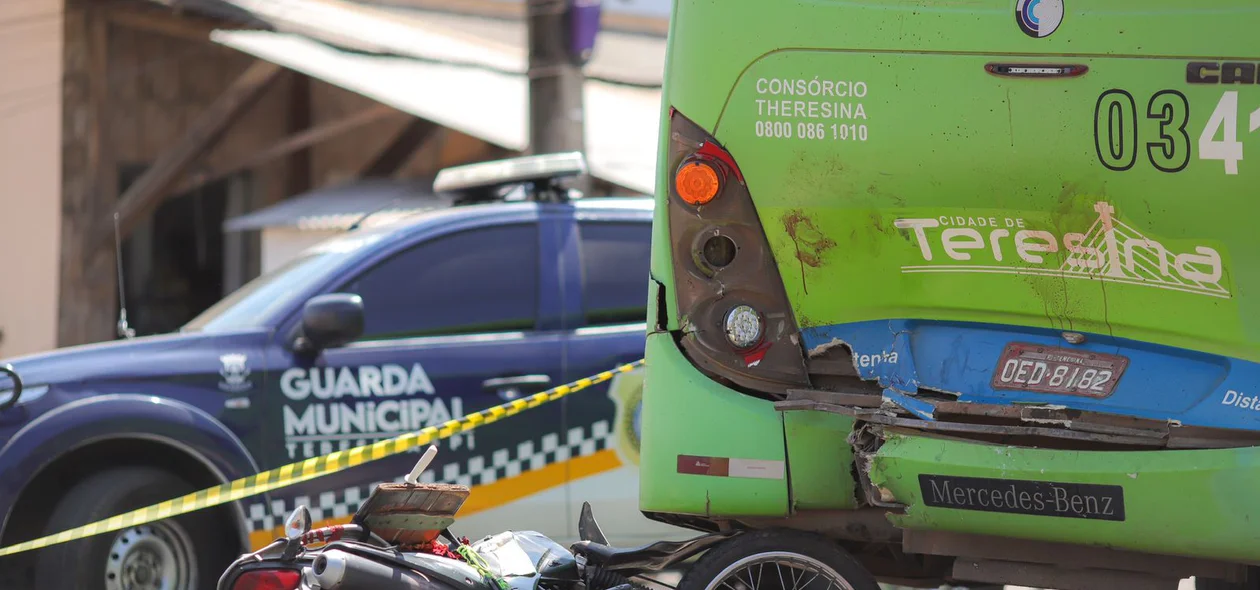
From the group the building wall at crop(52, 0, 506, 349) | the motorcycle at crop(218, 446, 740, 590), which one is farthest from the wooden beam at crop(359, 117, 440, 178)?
the motorcycle at crop(218, 446, 740, 590)

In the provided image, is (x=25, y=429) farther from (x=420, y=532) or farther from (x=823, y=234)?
(x=823, y=234)

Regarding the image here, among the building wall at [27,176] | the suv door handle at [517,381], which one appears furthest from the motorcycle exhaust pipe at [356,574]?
the building wall at [27,176]

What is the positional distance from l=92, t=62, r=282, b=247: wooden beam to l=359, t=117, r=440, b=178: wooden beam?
1.29 metres

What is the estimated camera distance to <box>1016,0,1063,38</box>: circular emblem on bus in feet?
12.8

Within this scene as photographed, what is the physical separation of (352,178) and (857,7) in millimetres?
9917

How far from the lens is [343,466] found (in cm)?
555

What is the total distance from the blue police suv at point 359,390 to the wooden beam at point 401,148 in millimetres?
7209

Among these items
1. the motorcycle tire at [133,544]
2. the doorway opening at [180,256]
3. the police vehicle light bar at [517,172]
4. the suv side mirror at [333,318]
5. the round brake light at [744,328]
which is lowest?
the motorcycle tire at [133,544]

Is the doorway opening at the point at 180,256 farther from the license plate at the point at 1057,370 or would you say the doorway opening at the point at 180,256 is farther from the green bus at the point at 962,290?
the license plate at the point at 1057,370

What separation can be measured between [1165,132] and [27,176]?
441 inches

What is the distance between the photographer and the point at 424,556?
4.27m

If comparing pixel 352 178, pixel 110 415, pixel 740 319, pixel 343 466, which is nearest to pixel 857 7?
pixel 740 319

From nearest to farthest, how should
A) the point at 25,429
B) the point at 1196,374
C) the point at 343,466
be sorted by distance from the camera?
the point at 1196,374 < the point at 25,429 < the point at 343,466

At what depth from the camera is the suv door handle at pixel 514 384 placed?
5887mm
